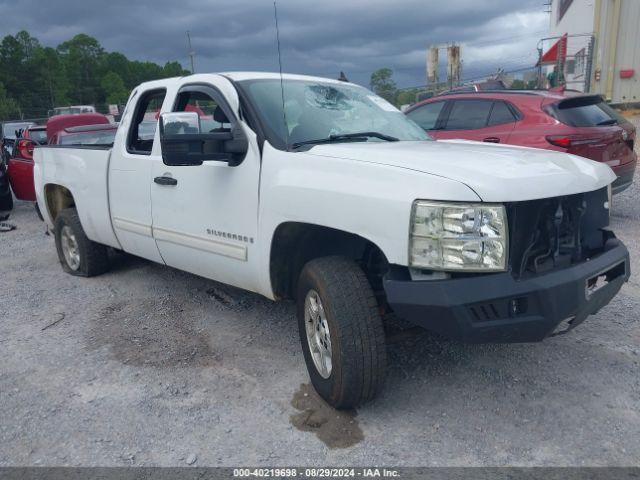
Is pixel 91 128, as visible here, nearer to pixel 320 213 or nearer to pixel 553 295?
pixel 320 213

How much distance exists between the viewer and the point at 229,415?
3289mm

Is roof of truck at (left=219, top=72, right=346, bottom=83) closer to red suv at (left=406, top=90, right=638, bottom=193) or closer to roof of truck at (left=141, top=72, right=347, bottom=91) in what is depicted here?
roof of truck at (left=141, top=72, right=347, bottom=91)

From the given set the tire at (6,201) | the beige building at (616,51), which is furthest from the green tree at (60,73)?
the tire at (6,201)

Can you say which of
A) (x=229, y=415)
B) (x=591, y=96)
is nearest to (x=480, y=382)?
(x=229, y=415)

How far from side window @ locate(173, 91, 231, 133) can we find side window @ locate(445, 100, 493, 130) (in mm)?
4112

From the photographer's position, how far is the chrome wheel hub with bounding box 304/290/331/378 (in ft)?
10.7

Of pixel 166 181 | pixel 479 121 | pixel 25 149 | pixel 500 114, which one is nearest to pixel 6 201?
pixel 25 149

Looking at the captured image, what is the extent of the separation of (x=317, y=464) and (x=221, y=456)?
48 cm

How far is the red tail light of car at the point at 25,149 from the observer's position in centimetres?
965

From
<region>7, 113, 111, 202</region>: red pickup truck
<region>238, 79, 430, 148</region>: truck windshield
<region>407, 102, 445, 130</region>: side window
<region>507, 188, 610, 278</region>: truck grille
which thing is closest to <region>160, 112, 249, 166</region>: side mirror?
<region>238, 79, 430, 148</region>: truck windshield

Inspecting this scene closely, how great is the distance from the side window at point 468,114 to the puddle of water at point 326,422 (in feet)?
17.1

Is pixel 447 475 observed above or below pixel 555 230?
below

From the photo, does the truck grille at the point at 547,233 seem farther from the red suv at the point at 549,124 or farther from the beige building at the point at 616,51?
the beige building at the point at 616,51

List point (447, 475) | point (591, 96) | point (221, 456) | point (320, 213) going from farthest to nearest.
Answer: point (591, 96)
point (320, 213)
point (221, 456)
point (447, 475)
